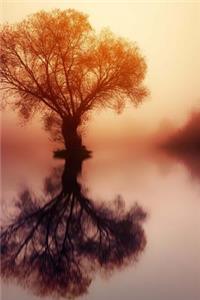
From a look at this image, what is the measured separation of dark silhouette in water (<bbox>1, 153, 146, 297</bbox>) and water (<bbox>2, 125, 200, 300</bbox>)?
37 millimetres

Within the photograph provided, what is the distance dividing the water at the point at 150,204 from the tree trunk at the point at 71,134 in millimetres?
76

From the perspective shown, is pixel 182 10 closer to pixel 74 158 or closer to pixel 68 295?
pixel 74 158

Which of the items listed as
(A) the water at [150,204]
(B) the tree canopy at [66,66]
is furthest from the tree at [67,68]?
(A) the water at [150,204]

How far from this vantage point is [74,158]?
5.35 feet

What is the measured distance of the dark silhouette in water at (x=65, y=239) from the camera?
1.60 metres

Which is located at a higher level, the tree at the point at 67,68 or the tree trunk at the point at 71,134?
the tree at the point at 67,68

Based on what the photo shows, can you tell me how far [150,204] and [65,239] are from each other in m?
0.34

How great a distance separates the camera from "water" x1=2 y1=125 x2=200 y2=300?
A: 5.29 ft

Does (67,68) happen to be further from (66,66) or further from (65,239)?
(65,239)

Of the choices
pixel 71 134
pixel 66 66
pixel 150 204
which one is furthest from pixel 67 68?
pixel 150 204

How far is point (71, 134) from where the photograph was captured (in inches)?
64.3

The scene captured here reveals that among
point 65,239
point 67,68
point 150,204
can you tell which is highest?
point 67,68

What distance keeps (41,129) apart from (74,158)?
0.16m

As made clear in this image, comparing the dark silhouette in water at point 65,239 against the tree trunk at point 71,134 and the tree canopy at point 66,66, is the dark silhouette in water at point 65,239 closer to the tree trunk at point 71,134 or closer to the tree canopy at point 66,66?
the tree trunk at point 71,134
